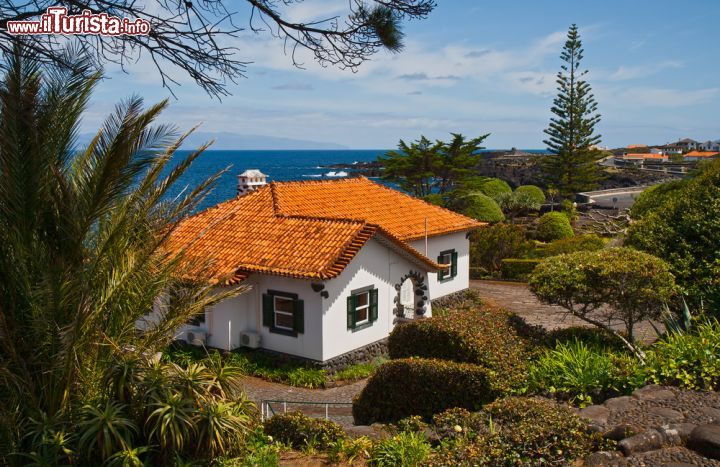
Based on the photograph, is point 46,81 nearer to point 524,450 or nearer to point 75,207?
point 75,207

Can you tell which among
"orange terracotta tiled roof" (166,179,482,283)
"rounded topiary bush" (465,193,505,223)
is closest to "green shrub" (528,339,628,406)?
"orange terracotta tiled roof" (166,179,482,283)

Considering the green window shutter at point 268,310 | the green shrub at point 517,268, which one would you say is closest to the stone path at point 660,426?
the green window shutter at point 268,310

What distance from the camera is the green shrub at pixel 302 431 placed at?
26.0 ft

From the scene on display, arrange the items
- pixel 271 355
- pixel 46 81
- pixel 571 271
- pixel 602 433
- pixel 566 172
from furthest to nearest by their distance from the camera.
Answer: pixel 566 172
pixel 271 355
pixel 571 271
pixel 602 433
pixel 46 81

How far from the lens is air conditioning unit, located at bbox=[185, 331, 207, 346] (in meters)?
17.7

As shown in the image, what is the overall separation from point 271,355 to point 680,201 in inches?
419

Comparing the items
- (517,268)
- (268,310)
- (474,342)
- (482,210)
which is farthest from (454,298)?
(474,342)

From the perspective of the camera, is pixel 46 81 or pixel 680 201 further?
pixel 680 201

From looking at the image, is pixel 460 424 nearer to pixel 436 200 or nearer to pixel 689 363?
pixel 689 363

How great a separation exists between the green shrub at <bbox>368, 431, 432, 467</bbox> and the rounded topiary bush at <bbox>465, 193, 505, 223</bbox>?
2994 centimetres

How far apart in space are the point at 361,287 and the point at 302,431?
9536 mm

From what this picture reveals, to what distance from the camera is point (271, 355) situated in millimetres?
17078

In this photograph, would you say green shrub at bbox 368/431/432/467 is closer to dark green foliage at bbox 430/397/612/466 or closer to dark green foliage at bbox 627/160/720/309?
dark green foliage at bbox 430/397/612/466

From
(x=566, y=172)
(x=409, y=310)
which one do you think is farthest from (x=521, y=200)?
(x=409, y=310)
